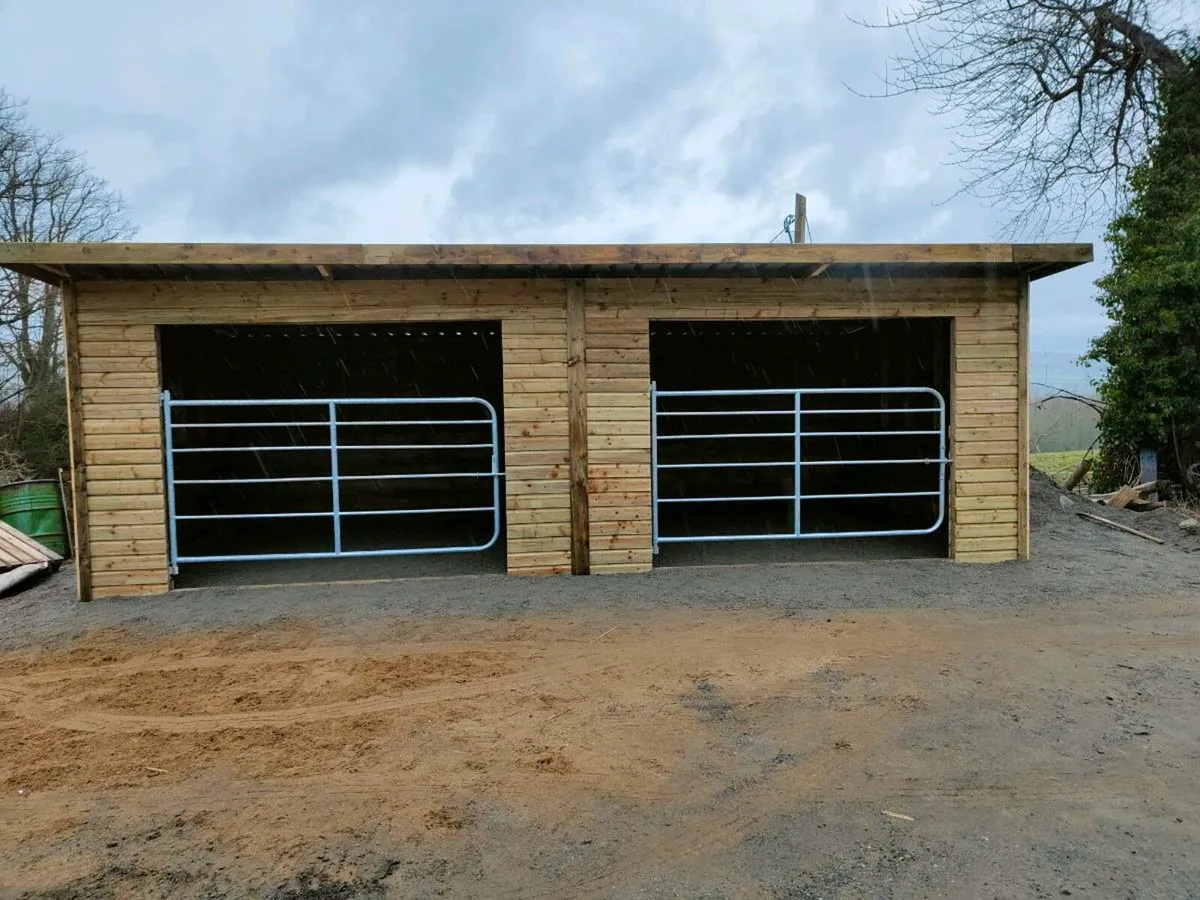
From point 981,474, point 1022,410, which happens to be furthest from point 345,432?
point 1022,410

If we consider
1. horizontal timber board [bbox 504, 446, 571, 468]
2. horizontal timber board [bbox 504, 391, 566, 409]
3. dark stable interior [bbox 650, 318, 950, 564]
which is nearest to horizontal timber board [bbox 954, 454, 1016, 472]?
dark stable interior [bbox 650, 318, 950, 564]

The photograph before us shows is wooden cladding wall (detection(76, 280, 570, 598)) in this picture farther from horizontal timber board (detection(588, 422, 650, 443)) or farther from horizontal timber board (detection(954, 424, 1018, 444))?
horizontal timber board (detection(954, 424, 1018, 444))

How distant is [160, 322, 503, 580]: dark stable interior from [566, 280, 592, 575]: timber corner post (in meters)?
2.08

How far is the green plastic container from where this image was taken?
6852 millimetres

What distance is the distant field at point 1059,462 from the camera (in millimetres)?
11431

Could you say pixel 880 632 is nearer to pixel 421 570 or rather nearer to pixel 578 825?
pixel 578 825

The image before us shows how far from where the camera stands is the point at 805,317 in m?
5.61

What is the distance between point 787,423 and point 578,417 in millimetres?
4646

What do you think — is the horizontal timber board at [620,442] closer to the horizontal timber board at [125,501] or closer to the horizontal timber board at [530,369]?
the horizontal timber board at [530,369]

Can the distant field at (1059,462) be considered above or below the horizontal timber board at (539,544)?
above

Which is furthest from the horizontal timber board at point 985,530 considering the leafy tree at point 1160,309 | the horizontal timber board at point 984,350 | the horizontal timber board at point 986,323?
the leafy tree at point 1160,309

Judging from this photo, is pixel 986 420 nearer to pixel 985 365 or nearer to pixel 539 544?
pixel 985 365

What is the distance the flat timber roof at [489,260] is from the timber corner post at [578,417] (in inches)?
9.9

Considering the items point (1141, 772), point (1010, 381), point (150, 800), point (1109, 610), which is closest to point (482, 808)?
point (150, 800)
